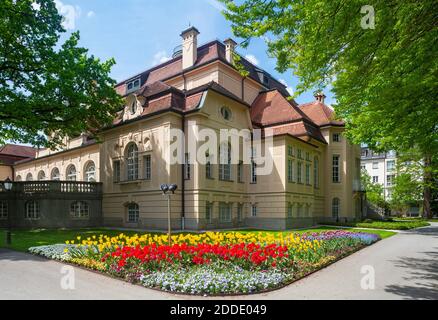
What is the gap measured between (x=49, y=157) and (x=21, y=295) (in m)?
34.2

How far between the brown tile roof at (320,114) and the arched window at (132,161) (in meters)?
19.6

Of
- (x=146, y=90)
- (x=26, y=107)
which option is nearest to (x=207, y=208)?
(x=146, y=90)

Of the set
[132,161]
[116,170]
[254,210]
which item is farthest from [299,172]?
[116,170]

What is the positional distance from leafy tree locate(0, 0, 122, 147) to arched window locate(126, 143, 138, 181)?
5105 mm

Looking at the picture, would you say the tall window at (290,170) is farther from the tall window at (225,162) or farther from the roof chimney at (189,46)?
the roof chimney at (189,46)

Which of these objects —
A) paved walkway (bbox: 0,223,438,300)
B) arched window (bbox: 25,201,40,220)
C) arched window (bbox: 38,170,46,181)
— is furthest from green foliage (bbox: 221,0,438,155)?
arched window (bbox: 38,170,46,181)

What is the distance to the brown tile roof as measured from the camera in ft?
113

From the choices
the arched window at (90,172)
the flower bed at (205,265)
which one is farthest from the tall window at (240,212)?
the flower bed at (205,265)

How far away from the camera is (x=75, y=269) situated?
34.1 feet

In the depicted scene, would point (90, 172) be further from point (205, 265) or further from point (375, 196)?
point (375, 196)

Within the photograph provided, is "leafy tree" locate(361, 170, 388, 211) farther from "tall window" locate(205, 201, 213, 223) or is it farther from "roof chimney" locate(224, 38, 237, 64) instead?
"tall window" locate(205, 201, 213, 223)

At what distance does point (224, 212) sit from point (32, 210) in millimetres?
15499

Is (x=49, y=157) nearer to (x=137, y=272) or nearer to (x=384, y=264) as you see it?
(x=137, y=272)

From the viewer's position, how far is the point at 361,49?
798 cm
